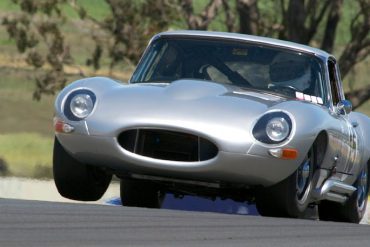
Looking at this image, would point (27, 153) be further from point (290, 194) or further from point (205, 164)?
point (205, 164)

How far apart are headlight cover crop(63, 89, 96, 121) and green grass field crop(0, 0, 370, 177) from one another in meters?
12.8

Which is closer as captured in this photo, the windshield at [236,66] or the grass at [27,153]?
the windshield at [236,66]

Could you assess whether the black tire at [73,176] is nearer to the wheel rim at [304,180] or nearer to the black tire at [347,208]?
the wheel rim at [304,180]

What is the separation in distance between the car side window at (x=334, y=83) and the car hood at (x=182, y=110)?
1632 millimetres

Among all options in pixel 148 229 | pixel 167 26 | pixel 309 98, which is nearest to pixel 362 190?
pixel 309 98

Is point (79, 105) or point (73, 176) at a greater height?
point (79, 105)

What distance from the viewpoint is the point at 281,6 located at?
30.5 metres

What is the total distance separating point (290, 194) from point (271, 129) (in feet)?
1.69

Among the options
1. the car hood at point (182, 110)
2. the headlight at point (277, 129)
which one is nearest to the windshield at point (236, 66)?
the car hood at point (182, 110)

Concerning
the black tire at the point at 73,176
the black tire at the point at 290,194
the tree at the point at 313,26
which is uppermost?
the black tire at the point at 290,194

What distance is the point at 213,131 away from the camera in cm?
808

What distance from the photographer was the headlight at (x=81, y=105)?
27.7 ft

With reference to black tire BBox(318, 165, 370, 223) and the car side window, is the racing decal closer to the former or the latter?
the car side window

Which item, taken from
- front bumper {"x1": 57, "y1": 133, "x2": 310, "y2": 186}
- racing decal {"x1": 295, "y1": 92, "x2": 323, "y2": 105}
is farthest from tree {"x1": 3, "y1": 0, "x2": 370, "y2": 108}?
front bumper {"x1": 57, "y1": 133, "x2": 310, "y2": 186}
